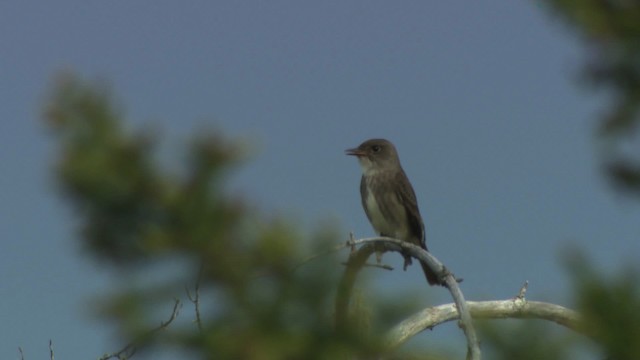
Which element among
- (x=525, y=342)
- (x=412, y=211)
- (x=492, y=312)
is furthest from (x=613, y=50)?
(x=412, y=211)

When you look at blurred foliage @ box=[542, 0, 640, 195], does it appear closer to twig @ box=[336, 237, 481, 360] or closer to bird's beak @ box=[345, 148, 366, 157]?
twig @ box=[336, 237, 481, 360]

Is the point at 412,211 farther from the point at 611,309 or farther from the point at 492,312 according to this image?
the point at 611,309

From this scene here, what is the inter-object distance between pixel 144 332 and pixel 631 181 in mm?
3576

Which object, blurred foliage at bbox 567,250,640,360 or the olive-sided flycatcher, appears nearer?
blurred foliage at bbox 567,250,640,360

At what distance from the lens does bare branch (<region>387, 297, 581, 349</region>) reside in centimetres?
800

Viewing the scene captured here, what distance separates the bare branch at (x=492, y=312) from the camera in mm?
7996

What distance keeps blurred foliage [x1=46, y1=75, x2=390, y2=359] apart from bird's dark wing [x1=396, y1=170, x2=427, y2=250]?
868 centimetres

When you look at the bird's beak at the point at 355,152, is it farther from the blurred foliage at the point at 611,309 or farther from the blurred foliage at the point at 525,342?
the blurred foliage at the point at 611,309

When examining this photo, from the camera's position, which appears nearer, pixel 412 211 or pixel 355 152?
pixel 412 211

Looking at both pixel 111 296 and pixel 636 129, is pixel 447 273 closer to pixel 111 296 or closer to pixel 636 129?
pixel 636 129

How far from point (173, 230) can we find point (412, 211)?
8.92 metres

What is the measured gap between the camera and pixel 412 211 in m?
12.2

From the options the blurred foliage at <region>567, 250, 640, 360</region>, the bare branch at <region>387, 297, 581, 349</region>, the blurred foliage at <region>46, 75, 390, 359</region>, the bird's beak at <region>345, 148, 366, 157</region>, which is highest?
the bird's beak at <region>345, 148, 366, 157</region>

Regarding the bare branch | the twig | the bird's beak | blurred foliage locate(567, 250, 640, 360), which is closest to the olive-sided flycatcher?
the bird's beak
